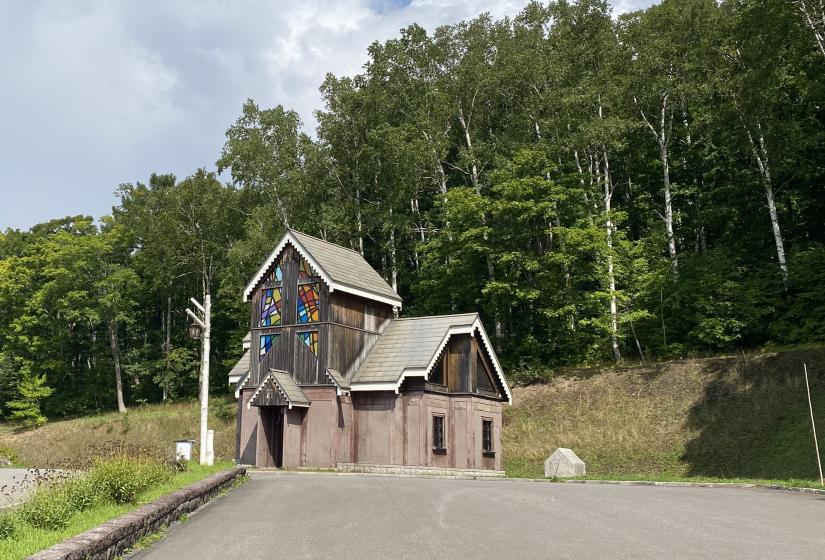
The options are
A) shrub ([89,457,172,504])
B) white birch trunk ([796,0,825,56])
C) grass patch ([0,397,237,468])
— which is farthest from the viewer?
grass patch ([0,397,237,468])

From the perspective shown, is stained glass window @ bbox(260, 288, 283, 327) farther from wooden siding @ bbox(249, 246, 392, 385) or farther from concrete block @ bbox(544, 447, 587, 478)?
concrete block @ bbox(544, 447, 587, 478)

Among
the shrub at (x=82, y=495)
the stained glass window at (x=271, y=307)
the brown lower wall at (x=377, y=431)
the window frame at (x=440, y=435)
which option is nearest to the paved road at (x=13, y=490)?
the shrub at (x=82, y=495)

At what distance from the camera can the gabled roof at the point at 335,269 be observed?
3145cm

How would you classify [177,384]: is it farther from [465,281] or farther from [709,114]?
[709,114]

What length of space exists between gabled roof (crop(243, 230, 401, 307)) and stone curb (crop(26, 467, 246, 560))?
1685cm

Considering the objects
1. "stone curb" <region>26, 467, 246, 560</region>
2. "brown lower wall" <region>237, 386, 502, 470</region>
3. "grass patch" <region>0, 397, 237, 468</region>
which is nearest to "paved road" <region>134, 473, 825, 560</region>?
"stone curb" <region>26, 467, 246, 560</region>

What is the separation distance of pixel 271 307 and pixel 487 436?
1214 cm

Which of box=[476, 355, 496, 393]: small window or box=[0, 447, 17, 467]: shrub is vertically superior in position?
box=[476, 355, 496, 393]: small window

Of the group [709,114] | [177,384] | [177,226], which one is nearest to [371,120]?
[177,226]

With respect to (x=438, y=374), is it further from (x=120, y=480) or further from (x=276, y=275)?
(x=120, y=480)

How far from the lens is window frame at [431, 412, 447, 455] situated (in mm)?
30062

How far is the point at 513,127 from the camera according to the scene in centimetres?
4891

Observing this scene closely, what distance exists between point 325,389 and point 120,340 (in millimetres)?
48985

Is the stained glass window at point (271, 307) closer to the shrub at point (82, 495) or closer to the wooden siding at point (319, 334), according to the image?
the wooden siding at point (319, 334)
